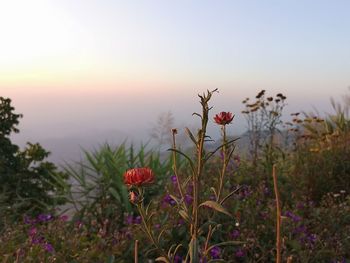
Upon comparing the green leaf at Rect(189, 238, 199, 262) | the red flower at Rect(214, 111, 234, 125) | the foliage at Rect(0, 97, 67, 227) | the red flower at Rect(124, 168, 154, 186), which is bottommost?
the foliage at Rect(0, 97, 67, 227)

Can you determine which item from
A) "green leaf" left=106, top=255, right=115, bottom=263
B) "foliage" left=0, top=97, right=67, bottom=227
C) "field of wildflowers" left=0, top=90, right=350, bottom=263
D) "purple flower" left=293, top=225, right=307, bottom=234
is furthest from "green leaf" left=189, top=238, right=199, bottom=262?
"foliage" left=0, top=97, right=67, bottom=227

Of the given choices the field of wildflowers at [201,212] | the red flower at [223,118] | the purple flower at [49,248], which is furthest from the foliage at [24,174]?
the red flower at [223,118]

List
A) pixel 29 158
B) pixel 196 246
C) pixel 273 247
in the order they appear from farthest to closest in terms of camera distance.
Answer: pixel 29 158
pixel 273 247
pixel 196 246

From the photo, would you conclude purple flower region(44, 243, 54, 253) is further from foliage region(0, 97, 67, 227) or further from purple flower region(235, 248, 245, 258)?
foliage region(0, 97, 67, 227)

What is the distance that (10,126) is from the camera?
716cm

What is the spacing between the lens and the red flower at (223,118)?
5.79 feet

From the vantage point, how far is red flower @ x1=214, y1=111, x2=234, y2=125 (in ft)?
5.79

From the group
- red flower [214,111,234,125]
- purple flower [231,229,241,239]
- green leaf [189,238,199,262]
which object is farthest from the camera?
purple flower [231,229,241,239]

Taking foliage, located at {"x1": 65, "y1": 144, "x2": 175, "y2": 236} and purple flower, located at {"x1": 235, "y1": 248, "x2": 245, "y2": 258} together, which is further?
foliage, located at {"x1": 65, "y1": 144, "x2": 175, "y2": 236}

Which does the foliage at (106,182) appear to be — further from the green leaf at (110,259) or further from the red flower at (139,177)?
the red flower at (139,177)

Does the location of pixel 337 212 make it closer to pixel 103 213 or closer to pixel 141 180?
pixel 103 213

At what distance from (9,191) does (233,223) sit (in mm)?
3575

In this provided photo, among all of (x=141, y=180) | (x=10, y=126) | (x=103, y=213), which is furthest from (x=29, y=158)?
(x=141, y=180)

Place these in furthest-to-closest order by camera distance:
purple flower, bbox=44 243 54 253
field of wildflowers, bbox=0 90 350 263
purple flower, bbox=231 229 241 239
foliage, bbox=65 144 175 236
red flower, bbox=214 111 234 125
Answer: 1. foliage, bbox=65 144 175 236
2. purple flower, bbox=231 229 241 239
3. purple flower, bbox=44 243 54 253
4. field of wildflowers, bbox=0 90 350 263
5. red flower, bbox=214 111 234 125
